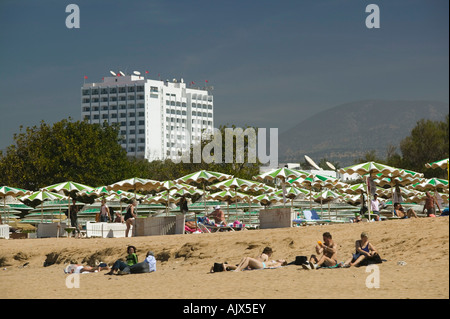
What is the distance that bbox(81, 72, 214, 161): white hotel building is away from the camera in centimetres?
17300

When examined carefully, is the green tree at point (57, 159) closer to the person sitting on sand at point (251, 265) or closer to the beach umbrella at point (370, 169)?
the beach umbrella at point (370, 169)

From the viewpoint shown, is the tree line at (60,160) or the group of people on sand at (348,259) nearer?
the group of people on sand at (348,259)

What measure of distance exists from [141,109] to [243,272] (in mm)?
159408

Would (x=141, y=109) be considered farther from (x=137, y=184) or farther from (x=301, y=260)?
(x=301, y=260)

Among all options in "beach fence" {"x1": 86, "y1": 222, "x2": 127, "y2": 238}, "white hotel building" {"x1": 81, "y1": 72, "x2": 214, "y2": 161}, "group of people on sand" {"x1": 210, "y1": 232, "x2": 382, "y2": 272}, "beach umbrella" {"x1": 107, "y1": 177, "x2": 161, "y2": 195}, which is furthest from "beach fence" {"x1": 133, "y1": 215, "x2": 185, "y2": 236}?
"white hotel building" {"x1": 81, "y1": 72, "x2": 214, "y2": 161}

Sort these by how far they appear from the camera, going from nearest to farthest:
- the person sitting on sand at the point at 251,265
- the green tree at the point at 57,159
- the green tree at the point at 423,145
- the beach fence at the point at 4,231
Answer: the person sitting on sand at the point at 251,265
the beach fence at the point at 4,231
the green tree at the point at 57,159
the green tree at the point at 423,145

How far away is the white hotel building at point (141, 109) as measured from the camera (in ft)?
568

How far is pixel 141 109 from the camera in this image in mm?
173625

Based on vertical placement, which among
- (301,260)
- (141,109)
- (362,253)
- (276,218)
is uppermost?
(141,109)

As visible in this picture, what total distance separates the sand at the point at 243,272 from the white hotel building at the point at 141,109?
14612cm
